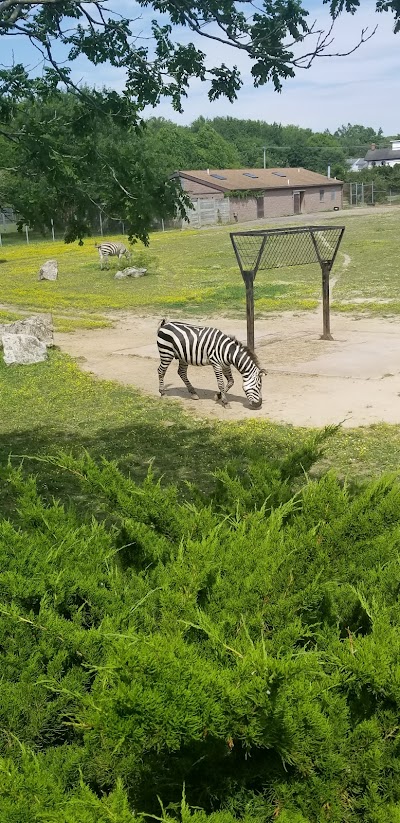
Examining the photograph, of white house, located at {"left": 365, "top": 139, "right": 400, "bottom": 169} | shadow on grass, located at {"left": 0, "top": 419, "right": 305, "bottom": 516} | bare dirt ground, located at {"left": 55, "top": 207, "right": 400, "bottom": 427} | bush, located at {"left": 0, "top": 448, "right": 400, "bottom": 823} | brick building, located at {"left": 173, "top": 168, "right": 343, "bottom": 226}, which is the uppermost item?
white house, located at {"left": 365, "top": 139, "right": 400, "bottom": 169}

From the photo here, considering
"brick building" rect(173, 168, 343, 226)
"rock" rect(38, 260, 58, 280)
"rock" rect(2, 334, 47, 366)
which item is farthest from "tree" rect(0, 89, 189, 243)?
"brick building" rect(173, 168, 343, 226)

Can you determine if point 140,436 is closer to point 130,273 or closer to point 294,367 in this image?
point 294,367

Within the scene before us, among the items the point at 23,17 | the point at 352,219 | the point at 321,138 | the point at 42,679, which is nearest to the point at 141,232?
the point at 23,17

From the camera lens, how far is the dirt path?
433 inches

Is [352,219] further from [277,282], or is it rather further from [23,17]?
[23,17]

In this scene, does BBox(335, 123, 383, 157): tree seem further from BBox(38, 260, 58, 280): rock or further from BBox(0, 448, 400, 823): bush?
BBox(0, 448, 400, 823): bush

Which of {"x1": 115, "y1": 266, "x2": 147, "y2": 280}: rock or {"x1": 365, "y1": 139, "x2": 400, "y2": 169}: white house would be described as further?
{"x1": 365, "y1": 139, "x2": 400, "y2": 169}: white house

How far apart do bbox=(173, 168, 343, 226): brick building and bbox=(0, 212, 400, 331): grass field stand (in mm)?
16966

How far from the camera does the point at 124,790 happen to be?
5.82 ft

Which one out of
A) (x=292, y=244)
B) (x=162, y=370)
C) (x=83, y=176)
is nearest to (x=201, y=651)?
(x=83, y=176)

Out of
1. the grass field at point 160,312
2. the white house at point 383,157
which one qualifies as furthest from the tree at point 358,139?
the grass field at point 160,312

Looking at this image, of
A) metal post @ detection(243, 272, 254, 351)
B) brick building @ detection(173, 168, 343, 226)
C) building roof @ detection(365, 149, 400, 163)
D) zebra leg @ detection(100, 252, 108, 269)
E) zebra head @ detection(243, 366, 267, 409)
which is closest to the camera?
zebra head @ detection(243, 366, 267, 409)

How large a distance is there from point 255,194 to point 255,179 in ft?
12.6

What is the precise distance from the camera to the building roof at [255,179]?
58.4m
